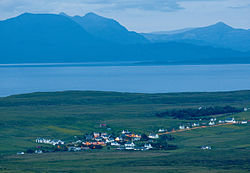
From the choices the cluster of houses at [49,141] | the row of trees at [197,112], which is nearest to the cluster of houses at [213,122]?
the row of trees at [197,112]

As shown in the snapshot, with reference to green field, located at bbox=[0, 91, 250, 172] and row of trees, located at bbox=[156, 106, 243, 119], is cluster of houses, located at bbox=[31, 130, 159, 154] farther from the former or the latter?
row of trees, located at bbox=[156, 106, 243, 119]

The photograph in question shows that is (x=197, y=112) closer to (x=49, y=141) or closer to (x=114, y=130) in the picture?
(x=114, y=130)

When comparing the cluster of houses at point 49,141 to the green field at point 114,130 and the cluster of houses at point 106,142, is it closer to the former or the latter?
the cluster of houses at point 106,142

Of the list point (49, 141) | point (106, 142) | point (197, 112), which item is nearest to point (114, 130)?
point (106, 142)

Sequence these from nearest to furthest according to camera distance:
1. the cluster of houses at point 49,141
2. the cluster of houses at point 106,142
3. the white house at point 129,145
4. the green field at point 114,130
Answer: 1. the green field at point 114,130
2. the white house at point 129,145
3. the cluster of houses at point 106,142
4. the cluster of houses at point 49,141

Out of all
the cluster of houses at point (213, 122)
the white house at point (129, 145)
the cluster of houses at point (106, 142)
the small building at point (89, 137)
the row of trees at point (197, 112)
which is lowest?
the white house at point (129, 145)

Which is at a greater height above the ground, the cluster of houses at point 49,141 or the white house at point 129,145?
the cluster of houses at point 49,141

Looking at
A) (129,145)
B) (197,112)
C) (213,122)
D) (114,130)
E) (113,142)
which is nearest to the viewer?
(129,145)
